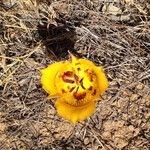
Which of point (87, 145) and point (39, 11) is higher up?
point (39, 11)

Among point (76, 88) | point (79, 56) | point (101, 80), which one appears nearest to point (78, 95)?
point (76, 88)

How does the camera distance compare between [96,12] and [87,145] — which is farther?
[96,12]

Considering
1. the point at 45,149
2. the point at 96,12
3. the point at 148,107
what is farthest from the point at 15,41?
the point at 148,107

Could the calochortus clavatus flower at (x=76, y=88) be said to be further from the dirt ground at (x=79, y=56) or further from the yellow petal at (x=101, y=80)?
the dirt ground at (x=79, y=56)

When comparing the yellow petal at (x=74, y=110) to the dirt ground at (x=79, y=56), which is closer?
the yellow petal at (x=74, y=110)

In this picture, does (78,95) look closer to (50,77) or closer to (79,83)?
(79,83)

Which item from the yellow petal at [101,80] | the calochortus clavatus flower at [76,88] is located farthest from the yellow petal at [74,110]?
the yellow petal at [101,80]

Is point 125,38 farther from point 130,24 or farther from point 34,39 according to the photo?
point 34,39
